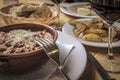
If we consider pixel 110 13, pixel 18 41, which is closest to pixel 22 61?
pixel 18 41

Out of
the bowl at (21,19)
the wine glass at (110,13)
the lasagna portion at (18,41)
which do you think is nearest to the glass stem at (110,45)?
the wine glass at (110,13)

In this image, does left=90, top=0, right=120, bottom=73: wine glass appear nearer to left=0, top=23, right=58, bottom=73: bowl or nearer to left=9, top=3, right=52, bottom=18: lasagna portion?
left=0, top=23, right=58, bottom=73: bowl

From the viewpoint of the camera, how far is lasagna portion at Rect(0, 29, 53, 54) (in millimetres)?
564

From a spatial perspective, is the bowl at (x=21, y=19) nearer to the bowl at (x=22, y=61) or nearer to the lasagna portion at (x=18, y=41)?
the lasagna portion at (x=18, y=41)

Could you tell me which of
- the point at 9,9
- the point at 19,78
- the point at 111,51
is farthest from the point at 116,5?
the point at 9,9

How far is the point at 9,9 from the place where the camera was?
989 millimetres

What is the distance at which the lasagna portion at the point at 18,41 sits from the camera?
1.85 ft

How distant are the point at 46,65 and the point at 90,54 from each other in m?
0.16

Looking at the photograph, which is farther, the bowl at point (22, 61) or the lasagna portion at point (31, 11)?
the lasagna portion at point (31, 11)

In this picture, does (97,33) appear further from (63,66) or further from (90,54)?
(63,66)

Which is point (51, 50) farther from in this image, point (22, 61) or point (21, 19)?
point (21, 19)

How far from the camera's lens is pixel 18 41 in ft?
1.93

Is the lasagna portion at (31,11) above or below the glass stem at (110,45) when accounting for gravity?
above

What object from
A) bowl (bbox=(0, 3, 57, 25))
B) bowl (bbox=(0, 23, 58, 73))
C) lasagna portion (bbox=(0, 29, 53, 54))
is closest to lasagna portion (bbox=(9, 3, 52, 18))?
bowl (bbox=(0, 3, 57, 25))
